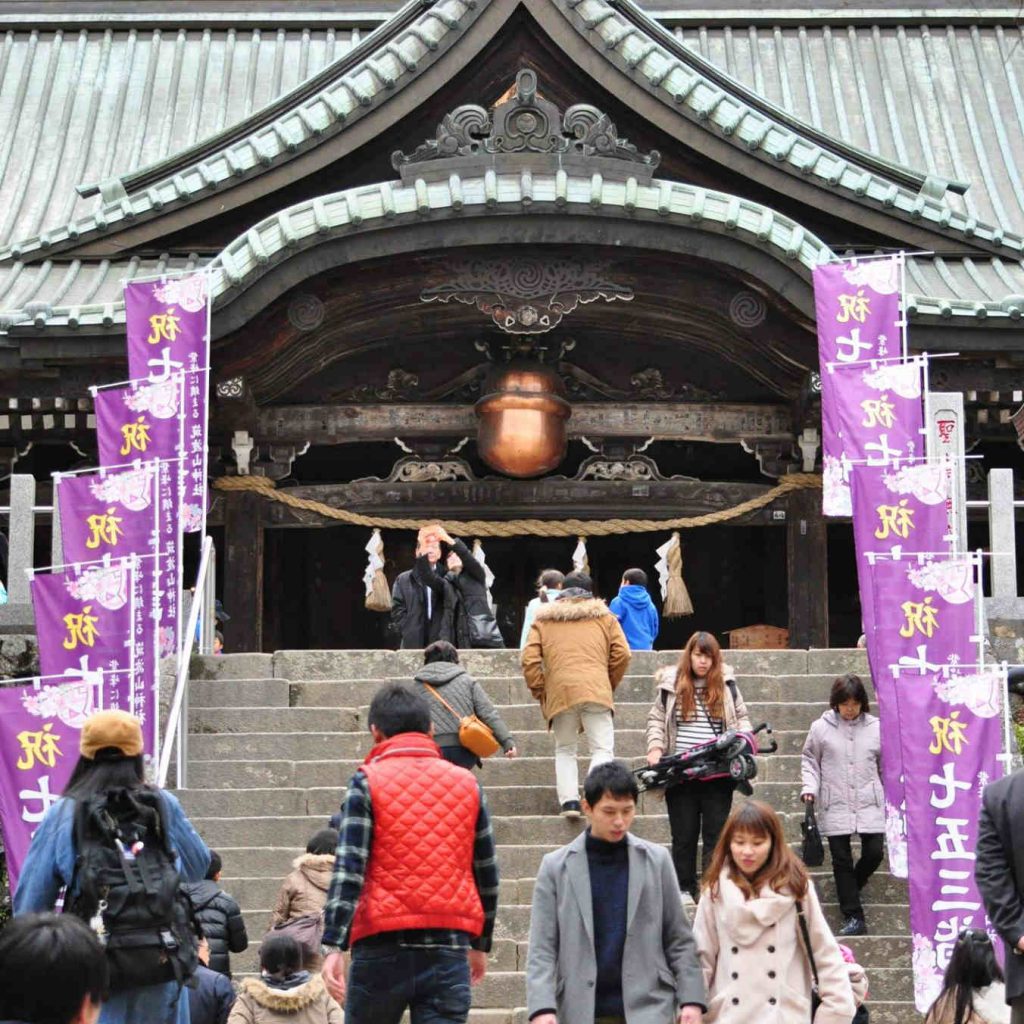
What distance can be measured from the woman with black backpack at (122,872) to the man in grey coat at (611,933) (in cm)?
115

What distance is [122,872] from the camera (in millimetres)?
7086

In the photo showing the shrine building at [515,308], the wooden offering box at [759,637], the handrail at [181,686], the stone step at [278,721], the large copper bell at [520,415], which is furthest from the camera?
the wooden offering box at [759,637]

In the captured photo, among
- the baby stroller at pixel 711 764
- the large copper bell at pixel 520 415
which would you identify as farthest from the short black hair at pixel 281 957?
the large copper bell at pixel 520 415

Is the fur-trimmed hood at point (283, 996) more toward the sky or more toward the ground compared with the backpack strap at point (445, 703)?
more toward the ground

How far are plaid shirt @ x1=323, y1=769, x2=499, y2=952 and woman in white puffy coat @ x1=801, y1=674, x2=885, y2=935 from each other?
4.00 meters

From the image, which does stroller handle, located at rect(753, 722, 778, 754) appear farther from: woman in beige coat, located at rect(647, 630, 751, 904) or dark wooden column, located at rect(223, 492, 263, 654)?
dark wooden column, located at rect(223, 492, 263, 654)

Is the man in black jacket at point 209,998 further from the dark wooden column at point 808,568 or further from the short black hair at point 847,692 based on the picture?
the dark wooden column at point 808,568

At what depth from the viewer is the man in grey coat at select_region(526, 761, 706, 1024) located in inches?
283

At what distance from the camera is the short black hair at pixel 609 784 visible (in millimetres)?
7301

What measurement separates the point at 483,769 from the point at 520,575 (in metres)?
7.03

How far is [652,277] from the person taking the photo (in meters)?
17.3

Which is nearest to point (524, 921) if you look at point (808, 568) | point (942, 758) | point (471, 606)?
point (942, 758)

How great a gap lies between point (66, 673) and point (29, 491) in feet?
8.49

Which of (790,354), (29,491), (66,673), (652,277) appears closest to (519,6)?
(652,277)
